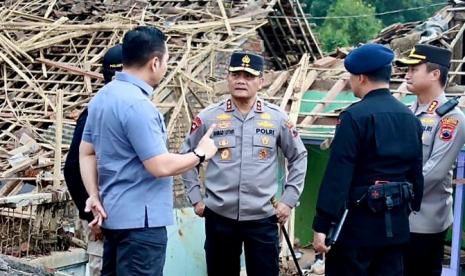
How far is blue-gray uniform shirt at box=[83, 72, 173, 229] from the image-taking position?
13.3 ft

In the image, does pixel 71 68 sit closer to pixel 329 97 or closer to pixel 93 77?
pixel 93 77

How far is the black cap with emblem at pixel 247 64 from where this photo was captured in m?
5.56

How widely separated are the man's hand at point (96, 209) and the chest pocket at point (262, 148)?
1.54m

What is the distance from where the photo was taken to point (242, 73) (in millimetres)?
5555

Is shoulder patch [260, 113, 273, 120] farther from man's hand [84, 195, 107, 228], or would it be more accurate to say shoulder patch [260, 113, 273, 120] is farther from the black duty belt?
man's hand [84, 195, 107, 228]

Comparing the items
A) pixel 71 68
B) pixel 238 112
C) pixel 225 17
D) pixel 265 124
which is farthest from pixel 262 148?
pixel 225 17

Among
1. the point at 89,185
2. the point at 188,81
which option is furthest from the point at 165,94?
the point at 89,185

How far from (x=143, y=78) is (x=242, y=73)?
4.83ft

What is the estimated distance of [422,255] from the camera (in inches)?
216

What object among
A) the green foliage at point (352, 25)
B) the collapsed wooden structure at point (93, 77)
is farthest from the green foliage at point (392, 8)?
the collapsed wooden structure at point (93, 77)

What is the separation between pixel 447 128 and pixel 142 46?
91.8 inches

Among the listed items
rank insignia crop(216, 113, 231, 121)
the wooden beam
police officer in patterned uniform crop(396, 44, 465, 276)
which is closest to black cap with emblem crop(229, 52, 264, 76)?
rank insignia crop(216, 113, 231, 121)

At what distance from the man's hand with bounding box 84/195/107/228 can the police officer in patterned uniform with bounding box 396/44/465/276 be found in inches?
87.7

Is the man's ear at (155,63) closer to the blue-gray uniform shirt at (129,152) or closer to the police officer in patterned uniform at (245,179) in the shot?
the blue-gray uniform shirt at (129,152)
